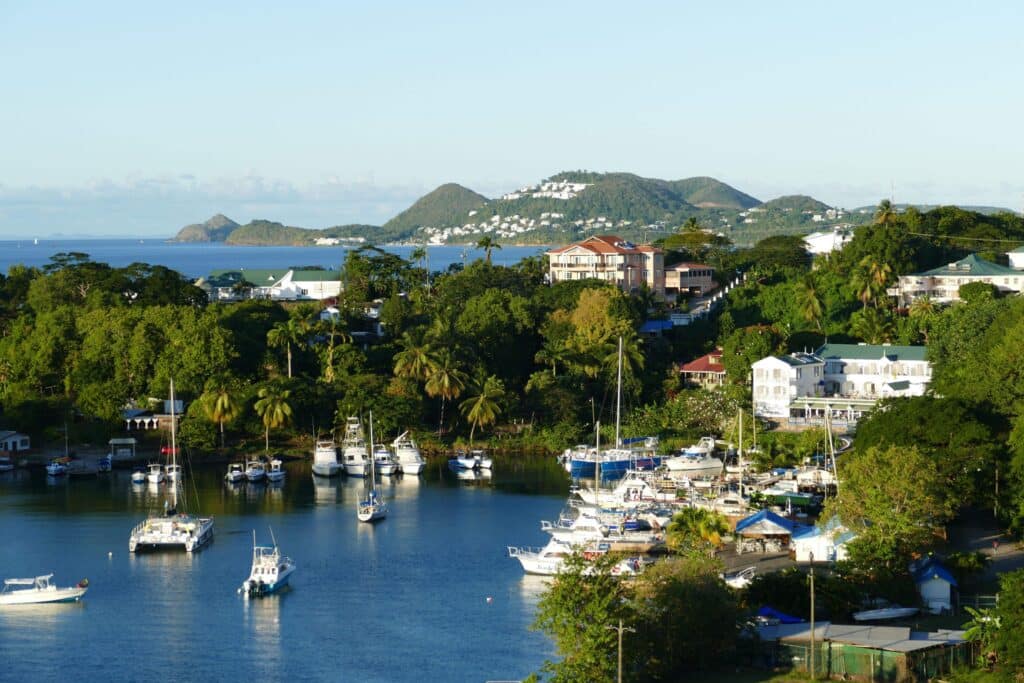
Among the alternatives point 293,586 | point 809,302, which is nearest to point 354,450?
point 293,586

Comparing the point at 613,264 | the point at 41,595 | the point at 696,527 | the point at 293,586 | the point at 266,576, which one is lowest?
the point at 293,586

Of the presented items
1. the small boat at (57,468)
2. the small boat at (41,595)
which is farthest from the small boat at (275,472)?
the small boat at (41,595)

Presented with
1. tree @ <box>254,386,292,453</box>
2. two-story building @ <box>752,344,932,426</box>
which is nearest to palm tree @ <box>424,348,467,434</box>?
tree @ <box>254,386,292,453</box>

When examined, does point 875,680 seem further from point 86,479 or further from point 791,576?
point 86,479

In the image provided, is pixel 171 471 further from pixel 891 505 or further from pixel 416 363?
pixel 891 505

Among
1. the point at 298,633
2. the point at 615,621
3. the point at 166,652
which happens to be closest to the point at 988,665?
the point at 615,621

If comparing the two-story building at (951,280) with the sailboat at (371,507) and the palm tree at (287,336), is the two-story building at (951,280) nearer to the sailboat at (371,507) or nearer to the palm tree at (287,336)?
the palm tree at (287,336)

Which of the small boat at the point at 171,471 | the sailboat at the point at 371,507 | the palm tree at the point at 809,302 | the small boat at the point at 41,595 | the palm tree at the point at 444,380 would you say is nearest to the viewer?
the small boat at the point at 41,595

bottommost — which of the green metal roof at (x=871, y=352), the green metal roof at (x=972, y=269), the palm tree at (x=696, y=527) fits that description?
the palm tree at (x=696, y=527)
